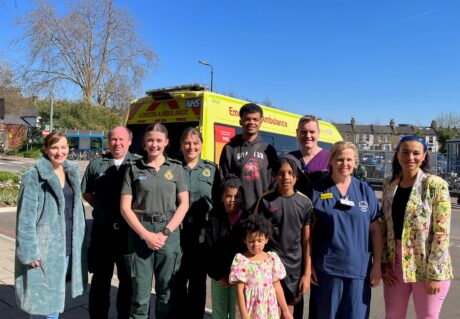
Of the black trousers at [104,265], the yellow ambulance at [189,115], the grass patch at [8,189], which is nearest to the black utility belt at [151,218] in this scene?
the black trousers at [104,265]

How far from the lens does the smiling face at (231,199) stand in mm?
3123

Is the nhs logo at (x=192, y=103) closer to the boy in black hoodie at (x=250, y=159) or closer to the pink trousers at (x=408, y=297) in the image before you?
the boy in black hoodie at (x=250, y=159)

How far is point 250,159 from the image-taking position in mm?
3453

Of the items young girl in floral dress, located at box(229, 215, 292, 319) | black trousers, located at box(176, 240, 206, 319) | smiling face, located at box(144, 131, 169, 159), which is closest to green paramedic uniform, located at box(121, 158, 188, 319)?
smiling face, located at box(144, 131, 169, 159)

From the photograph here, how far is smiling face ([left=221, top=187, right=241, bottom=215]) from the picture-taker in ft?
10.2

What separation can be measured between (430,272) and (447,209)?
1.55ft

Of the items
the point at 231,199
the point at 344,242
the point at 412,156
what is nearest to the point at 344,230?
the point at 344,242

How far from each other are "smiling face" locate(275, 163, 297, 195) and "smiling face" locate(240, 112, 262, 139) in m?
0.63

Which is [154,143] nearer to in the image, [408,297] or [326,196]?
[326,196]

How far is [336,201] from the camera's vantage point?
288 centimetres

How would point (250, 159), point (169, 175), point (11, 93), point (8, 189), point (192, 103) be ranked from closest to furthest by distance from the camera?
point (169, 175)
point (250, 159)
point (192, 103)
point (8, 189)
point (11, 93)

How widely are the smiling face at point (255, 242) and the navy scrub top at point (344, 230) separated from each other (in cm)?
44

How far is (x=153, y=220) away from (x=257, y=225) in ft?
2.83

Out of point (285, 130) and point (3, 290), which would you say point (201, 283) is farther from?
point (285, 130)
